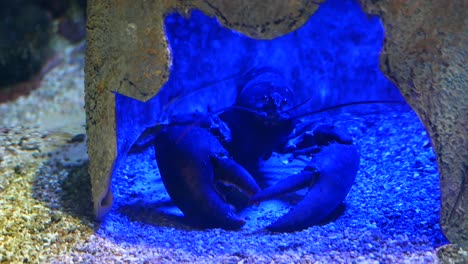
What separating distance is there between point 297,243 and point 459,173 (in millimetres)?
852

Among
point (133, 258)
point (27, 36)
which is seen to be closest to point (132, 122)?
point (133, 258)

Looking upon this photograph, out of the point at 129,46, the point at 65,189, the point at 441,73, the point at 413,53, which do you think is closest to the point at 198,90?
the point at 129,46

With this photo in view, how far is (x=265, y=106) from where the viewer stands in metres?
2.98

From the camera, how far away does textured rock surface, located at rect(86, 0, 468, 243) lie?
6.93 ft

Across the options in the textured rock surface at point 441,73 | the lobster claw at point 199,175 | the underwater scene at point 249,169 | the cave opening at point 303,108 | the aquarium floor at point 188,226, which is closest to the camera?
the textured rock surface at point 441,73

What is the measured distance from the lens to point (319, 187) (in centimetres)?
271

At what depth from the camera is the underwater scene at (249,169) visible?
92.8 inches

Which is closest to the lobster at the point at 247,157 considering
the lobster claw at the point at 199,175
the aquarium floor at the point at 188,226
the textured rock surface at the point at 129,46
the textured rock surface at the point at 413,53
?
the lobster claw at the point at 199,175

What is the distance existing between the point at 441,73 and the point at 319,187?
0.95 metres

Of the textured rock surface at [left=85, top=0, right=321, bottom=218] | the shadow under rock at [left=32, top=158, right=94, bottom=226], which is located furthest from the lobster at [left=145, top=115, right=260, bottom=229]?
the shadow under rock at [left=32, top=158, right=94, bottom=226]

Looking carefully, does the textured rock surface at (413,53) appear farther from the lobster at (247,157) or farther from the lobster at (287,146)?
the lobster at (287,146)

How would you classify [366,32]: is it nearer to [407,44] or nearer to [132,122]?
[407,44]

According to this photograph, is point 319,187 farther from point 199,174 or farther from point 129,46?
point 129,46

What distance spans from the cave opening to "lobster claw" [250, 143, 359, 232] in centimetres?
9
